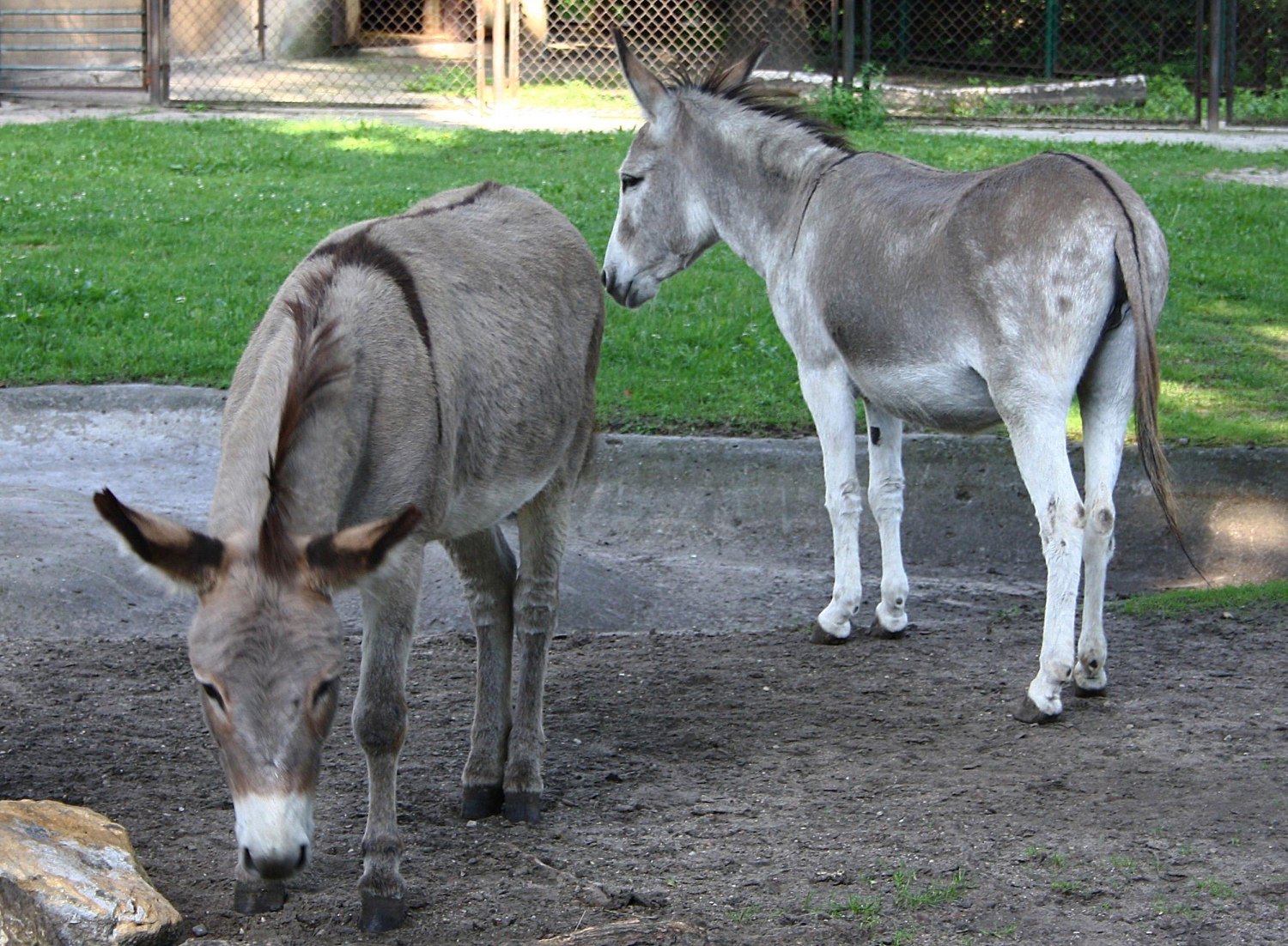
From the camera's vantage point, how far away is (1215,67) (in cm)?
1535

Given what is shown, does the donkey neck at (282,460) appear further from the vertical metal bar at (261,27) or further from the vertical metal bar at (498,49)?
the vertical metal bar at (261,27)

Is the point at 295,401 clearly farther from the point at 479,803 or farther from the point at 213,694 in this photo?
the point at 479,803

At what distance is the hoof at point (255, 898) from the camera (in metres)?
3.65

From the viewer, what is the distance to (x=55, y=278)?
9266 millimetres

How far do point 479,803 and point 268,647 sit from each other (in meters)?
1.61

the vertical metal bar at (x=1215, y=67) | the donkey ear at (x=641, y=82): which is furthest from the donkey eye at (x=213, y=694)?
the vertical metal bar at (x=1215, y=67)

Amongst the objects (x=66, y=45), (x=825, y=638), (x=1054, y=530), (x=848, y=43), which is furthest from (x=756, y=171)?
(x=66, y=45)


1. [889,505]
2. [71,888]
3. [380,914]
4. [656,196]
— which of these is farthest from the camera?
[656,196]

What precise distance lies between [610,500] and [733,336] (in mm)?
1965

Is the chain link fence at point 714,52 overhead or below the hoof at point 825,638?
overhead

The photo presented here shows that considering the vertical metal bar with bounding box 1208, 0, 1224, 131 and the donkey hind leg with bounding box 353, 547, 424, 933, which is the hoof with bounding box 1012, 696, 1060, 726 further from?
the vertical metal bar with bounding box 1208, 0, 1224, 131

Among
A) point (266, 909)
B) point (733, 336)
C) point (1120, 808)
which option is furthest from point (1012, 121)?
point (266, 909)

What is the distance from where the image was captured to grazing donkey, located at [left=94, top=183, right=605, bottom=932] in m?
2.94

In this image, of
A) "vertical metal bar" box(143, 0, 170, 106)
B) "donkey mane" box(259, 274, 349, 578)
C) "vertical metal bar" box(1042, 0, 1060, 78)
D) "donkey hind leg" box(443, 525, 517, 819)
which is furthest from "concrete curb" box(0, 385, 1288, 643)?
"vertical metal bar" box(1042, 0, 1060, 78)
